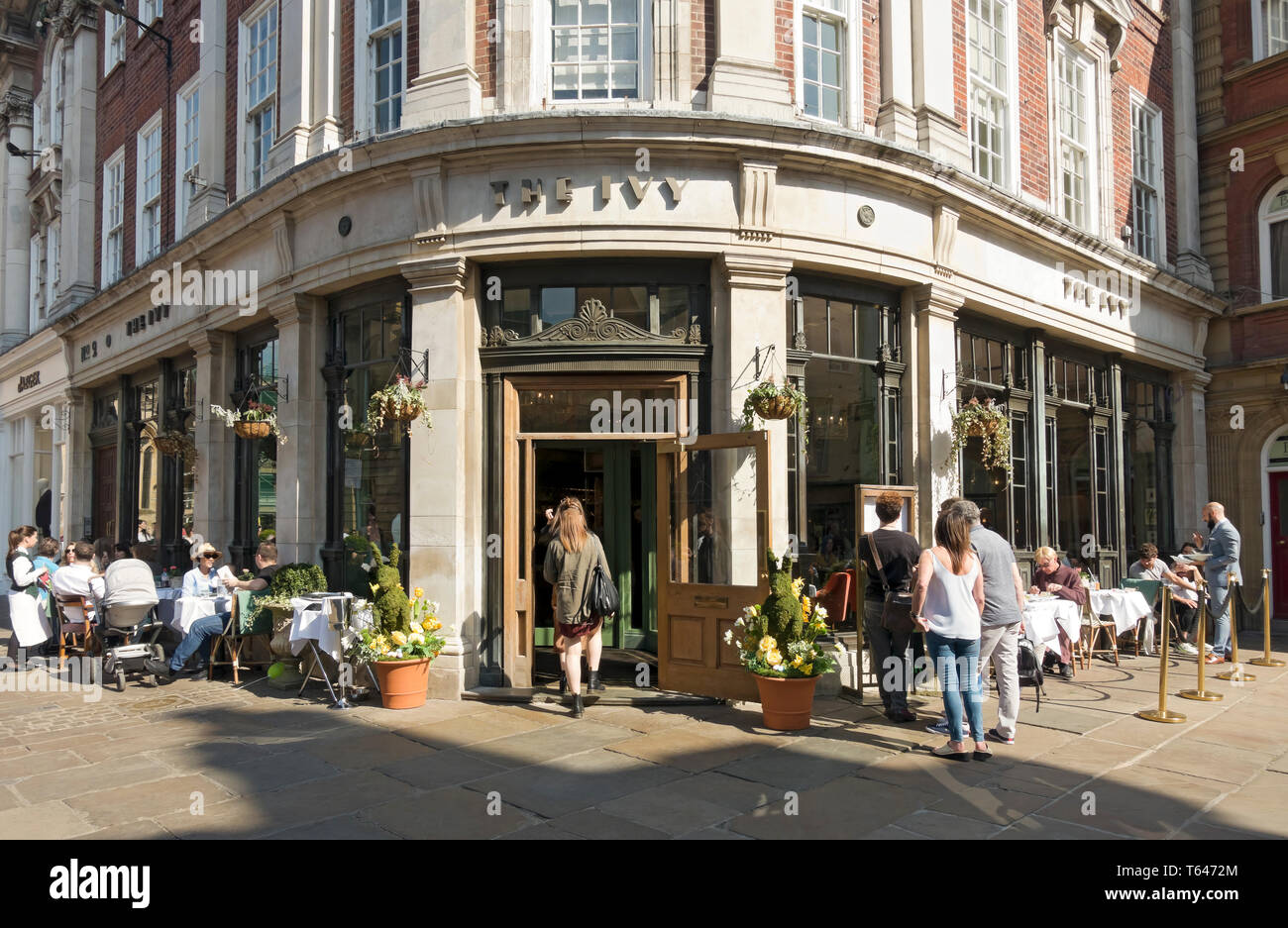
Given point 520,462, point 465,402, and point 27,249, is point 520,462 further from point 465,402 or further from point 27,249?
point 27,249

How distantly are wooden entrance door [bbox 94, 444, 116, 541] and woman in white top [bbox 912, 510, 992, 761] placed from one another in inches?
647

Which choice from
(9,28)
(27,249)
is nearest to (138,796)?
(27,249)

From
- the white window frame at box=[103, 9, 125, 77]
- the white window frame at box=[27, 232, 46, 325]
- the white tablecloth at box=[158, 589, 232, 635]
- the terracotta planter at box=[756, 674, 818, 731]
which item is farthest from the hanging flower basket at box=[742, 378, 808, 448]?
the white window frame at box=[27, 232, 46, 325]

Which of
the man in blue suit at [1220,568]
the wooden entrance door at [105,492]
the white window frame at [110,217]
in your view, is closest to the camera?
the man in blue suit at [1220,568]

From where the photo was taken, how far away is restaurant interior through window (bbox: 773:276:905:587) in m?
9.23

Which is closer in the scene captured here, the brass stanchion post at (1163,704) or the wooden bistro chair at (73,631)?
the brass stanchion post at (1163,704)

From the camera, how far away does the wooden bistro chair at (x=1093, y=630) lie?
10.6 meters

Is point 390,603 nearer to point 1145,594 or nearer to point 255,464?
point 255,464

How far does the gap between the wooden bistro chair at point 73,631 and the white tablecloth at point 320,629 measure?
349cm

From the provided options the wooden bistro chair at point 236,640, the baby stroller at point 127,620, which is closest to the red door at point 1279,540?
the wooden bistro chair at point 236,640

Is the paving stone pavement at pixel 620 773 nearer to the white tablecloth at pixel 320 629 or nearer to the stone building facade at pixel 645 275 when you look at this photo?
the white tablecloth at pixel 320 629

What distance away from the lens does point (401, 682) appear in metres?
8.15

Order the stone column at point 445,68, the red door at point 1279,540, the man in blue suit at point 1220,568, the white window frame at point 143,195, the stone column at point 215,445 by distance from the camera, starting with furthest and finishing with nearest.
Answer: the white window frame at point 143,195 < the red door at point 1279,540 < the stone column at point 215,445 < the man in blue suit at point 1220,568 < the stone column at point 445,68

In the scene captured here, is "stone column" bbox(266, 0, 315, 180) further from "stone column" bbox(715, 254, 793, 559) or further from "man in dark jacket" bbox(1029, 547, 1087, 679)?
"man in dark jacket" bbox(1029, 547, 1087, 679)
